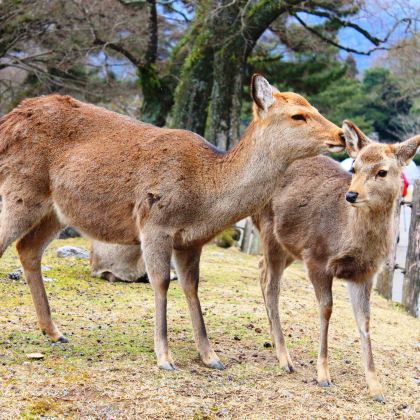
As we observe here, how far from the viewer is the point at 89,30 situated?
1991 centimetres

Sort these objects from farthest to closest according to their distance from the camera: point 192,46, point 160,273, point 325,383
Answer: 1. point 192,46
2. point 325,383
3. point 160,273

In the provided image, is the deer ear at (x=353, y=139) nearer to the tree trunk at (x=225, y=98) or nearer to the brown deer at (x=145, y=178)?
the brown deer at (x=145, y=178)

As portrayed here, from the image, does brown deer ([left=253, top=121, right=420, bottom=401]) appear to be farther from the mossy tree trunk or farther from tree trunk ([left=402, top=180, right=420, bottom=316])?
the mossy tree trunk

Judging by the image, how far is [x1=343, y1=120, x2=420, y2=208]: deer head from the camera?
222 inches

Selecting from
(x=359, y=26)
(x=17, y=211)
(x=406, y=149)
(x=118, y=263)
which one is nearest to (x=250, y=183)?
(x=406, y=149)

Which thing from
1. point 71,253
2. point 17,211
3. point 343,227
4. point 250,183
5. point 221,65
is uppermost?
point 221,65

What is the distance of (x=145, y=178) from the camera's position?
18.5 feet

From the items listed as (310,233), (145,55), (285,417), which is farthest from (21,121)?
(145,55)

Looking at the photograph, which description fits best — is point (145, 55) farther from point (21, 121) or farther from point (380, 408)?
point (380, 408)

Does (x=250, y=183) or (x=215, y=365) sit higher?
(x=250, y=183)

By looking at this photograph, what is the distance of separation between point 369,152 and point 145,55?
14.0 meters

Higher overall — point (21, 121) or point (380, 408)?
point (21, 121)

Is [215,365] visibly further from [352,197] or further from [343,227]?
[352,197]

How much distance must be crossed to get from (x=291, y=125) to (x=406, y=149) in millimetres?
1060
